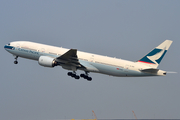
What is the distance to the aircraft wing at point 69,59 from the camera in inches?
1972

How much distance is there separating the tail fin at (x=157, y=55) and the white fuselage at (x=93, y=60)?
816 millimetres

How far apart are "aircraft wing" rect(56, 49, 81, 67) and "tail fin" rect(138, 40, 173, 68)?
493 inches

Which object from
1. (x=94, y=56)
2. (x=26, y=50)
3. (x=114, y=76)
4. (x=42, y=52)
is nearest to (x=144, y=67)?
(x=114, y=76)

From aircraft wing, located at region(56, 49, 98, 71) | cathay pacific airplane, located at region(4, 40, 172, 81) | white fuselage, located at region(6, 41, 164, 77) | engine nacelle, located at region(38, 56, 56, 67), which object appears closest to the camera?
cathay pacific airplane, located at region(4, 40, 172, 81)

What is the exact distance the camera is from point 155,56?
50312 millimetres

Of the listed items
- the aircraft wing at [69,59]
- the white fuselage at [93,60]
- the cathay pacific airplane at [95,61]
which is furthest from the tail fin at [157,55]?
the aircraft wing at [69,59]

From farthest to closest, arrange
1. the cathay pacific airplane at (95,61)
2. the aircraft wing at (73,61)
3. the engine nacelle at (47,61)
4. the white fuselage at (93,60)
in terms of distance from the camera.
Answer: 1. the engine nacelle at (47,61)
2. the aircraft wing at (73,61)
3. the white fuselage at (93,60)
4. the cathay pacific airplane at (95,61)

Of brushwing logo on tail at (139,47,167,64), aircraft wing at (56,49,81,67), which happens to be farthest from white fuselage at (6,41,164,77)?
aircraft wing at (56,49,81,67)

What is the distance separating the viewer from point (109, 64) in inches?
2000

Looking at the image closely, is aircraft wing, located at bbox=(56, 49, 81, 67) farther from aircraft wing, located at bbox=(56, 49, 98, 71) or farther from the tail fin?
the tail fin

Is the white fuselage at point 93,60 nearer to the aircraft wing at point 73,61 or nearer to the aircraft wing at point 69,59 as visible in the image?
the aircraft wing at point 73,61

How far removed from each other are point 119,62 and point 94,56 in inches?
194

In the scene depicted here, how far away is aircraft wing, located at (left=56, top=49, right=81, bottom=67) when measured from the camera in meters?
50.1

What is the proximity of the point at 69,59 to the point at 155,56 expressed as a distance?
15577mm
